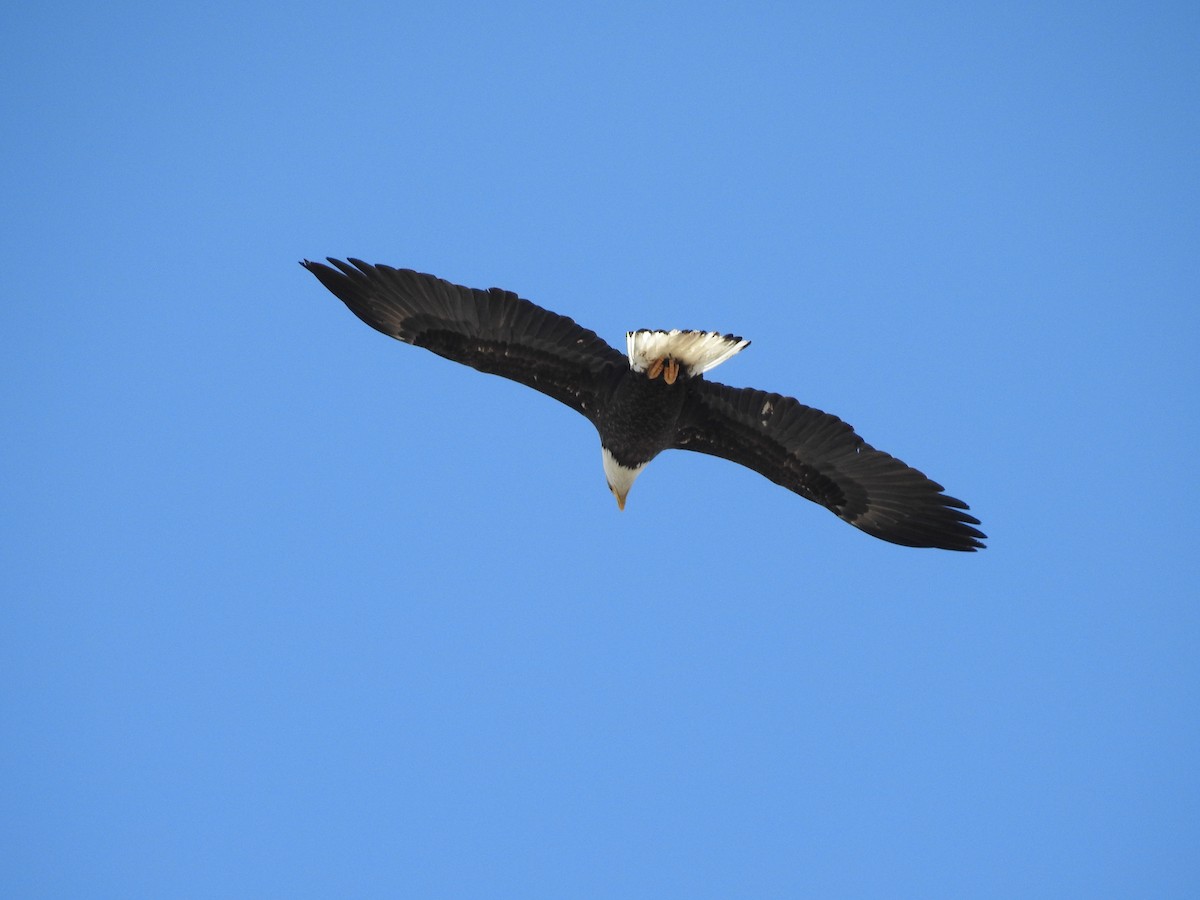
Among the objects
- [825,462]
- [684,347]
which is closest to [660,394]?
[684,347]

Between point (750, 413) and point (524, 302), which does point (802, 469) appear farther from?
point (524, 302)

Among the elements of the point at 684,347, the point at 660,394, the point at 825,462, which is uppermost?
the point at 684,347

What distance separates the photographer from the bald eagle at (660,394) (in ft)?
28.4

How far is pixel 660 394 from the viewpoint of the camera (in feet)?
28.4

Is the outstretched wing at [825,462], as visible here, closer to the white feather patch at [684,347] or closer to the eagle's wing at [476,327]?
the white feather patch at [684,347]

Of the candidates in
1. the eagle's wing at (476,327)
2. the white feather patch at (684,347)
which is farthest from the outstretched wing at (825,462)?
the eagle's wing at (476,327)

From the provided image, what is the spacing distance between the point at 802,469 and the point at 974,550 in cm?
133

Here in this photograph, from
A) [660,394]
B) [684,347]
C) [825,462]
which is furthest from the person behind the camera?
[825,462]

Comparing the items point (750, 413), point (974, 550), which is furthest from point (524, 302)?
point (974, 550)

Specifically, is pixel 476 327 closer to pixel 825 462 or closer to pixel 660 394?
pixel 660 394

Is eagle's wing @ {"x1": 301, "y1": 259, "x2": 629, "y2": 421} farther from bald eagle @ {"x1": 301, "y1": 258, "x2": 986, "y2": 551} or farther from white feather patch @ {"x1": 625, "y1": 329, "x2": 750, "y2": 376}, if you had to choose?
white feather patch @ {"x1": 625, "y1": 329, "x2": 750, "y2": 376}

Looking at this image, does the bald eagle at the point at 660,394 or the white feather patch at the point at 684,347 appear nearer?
the white feather patch at the point at 684,347

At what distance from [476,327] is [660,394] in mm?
1393

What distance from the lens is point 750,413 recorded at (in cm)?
881
